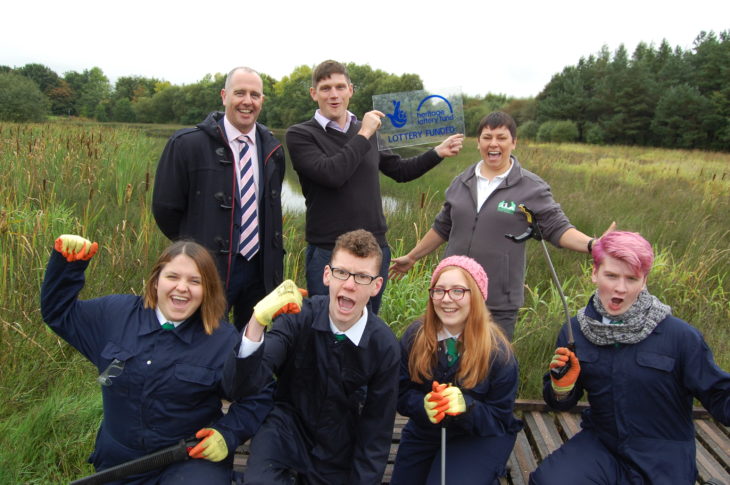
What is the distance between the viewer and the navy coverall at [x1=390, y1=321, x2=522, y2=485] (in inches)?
96.3

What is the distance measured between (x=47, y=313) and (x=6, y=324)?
4.93 feet

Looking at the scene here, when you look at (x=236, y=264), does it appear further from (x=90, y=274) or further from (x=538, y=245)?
(x=538, y=245)

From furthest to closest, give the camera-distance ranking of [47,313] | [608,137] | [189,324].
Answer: [608,137]
[189,324]
[47,313]

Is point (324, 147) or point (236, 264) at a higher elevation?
point (324, 147)

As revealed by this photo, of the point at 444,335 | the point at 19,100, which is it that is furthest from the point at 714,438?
the point at 19,100

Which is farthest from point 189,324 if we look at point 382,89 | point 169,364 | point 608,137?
point 608,137

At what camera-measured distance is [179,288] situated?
2275 mm

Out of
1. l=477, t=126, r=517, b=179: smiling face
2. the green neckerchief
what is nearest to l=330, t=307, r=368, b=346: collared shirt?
the green neckerchief

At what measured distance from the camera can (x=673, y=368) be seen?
2.36 meters

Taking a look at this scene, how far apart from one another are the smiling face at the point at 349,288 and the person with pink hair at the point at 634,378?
949 mm

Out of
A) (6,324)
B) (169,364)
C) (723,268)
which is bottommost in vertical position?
(723,268)

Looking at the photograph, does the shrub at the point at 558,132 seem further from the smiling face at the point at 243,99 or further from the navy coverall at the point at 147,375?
the navy coverall at the point at 147,375

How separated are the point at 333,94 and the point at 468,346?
1.69m

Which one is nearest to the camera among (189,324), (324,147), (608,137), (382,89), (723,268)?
(189,324)
